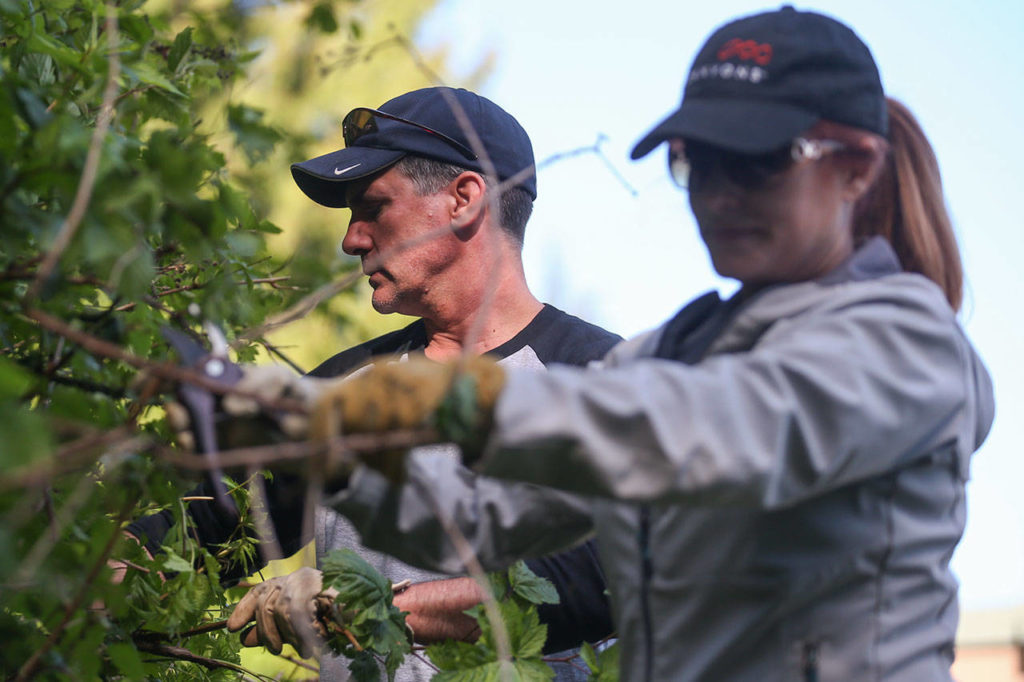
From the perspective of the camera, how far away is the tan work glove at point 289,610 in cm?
231

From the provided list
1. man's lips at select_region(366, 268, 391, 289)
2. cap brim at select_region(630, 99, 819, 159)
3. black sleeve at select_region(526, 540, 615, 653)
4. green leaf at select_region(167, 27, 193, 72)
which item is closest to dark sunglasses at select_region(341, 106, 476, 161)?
man's lips at select_region(366, 268, 391, 289)

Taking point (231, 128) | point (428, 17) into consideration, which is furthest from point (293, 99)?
point (231, 128)

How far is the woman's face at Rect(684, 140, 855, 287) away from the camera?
1575mm

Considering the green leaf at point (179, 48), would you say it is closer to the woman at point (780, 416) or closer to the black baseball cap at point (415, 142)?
the black baseball cap at point (415, 142)

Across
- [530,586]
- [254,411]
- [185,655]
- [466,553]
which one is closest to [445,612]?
[530,586]

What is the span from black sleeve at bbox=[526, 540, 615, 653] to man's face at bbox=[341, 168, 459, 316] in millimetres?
867

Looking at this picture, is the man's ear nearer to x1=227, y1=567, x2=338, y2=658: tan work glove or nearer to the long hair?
x1=227, y1=567, x2=338, y2=658: tan work glove

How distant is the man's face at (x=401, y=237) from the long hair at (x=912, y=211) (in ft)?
4.71

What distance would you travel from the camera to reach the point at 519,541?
1.77 metres

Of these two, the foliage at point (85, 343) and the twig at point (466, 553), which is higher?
the foliage at point (85, 343)

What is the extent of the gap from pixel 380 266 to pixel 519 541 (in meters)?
1.32

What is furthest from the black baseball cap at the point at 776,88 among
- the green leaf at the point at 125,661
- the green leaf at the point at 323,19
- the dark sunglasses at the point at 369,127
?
the green leaf at the point at 323,19

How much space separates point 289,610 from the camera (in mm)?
2309

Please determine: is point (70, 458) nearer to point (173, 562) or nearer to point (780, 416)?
point (780, 416)
